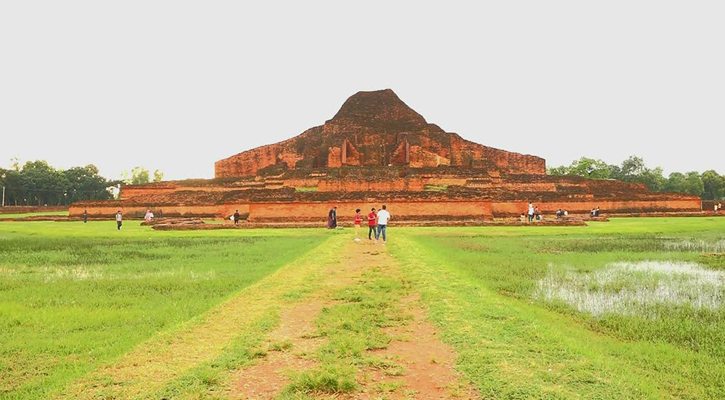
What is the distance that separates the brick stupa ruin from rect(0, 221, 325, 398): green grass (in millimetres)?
10995

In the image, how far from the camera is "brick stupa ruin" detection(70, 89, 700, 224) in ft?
68.2

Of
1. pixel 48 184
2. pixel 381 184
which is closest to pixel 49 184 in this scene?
pixel 48 184

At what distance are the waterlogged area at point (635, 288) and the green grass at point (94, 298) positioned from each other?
12.0 ft

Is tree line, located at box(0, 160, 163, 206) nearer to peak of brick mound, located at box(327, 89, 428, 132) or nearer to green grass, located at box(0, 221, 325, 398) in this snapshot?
peak of brick mound, located at box(327, 89, 428, 132)

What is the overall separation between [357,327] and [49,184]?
53.2 metres

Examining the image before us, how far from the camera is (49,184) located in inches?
1882

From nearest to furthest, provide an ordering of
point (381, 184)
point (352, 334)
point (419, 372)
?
1. point (419, 372)
2. point (352, 334)
3. point (381, 184)

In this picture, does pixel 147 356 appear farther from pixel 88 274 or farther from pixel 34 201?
pixel 34 201

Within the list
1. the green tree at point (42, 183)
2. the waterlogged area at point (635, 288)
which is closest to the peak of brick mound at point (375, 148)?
the green tree at point (42, 183)

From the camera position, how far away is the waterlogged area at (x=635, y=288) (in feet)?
16.0

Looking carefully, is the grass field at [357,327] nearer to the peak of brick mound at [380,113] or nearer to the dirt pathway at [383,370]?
the dirt pathway at [383,370]

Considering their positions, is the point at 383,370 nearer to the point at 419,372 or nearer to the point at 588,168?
the point at 419,372

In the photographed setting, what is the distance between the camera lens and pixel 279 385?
2.78m

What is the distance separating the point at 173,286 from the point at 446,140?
30110 mm
